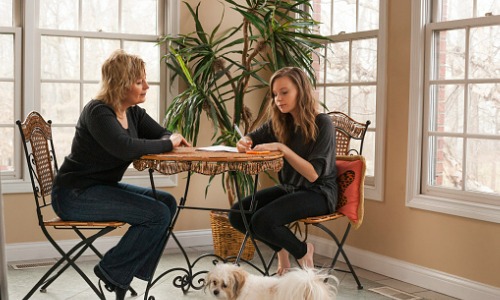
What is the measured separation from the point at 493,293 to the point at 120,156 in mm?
2288

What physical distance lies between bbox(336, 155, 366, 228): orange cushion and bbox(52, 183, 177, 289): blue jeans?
1.12m

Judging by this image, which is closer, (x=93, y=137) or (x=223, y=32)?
(x=93, y=137)

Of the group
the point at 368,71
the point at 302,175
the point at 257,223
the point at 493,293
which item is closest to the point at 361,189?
the point at 302,175

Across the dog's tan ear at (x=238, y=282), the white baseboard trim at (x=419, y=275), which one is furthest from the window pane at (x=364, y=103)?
the dog's tan ear at (x=238, y=282)

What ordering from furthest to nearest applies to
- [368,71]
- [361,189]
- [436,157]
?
[368,71], [436,157], [361,189]

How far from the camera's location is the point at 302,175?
3.68 m

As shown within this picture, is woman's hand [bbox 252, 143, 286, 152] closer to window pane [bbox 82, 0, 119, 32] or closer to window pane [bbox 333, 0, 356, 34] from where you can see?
window pane [bbox 333, 0, 356, 34]

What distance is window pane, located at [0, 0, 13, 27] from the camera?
15.5 ft

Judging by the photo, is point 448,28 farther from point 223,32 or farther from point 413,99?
point 223,32

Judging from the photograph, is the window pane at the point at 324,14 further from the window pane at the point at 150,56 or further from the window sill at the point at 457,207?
the window sill at the point at 457,207

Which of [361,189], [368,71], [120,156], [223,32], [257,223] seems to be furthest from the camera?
[223,32]

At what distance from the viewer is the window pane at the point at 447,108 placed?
4070mm

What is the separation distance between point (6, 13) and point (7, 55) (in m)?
0.31

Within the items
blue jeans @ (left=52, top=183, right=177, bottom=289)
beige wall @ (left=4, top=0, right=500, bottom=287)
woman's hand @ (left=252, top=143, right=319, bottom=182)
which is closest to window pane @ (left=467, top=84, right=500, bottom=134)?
beige wall @ (left=4, top=0, right=500, bottom=287)
